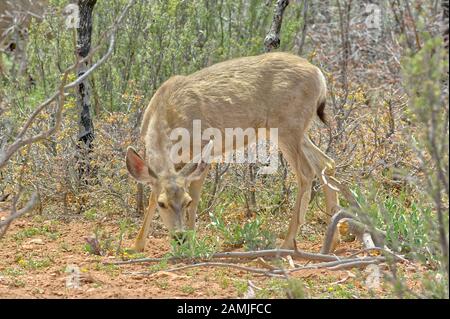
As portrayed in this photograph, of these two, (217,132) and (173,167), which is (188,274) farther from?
(217,132)

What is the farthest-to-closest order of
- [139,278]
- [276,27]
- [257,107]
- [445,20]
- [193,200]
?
1. [276,27]
2. [257,107]
3. [193,200]
4. [139,278]
5. [445,20]

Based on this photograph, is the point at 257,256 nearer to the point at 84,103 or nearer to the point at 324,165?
the point at 324,165

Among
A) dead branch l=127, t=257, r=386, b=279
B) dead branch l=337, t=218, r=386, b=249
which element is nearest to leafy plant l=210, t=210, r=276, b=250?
dead branch l=337, t=218, r=386, b=249

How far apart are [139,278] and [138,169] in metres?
1.33

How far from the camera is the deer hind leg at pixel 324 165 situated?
8797 mm

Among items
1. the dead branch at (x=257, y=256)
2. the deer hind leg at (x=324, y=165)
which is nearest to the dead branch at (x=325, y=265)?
the dead branch at (x=257, y=256)

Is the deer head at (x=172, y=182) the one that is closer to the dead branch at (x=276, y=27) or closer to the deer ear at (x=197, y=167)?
the deer ear at (x=197, y=167)

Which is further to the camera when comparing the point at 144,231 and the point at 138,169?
the point at 144,231

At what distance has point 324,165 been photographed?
8945mm

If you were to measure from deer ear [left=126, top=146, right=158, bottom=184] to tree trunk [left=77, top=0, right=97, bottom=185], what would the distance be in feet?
5.42

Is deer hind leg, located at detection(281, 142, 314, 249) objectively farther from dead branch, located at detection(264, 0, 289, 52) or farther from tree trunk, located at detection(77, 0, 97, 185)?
tree trunk, located at detection(77, 0, 97, 185)

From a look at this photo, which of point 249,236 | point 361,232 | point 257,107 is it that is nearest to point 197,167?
point 249,236

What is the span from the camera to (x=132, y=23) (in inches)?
445
